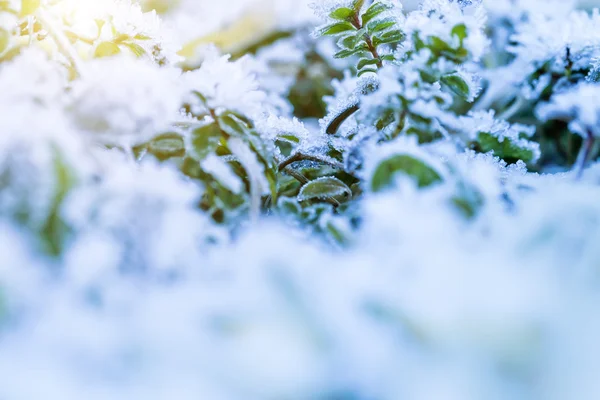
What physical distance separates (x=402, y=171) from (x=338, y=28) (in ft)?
0.87

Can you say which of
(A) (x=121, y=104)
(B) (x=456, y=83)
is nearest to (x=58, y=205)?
(A) (x=121, y=104)

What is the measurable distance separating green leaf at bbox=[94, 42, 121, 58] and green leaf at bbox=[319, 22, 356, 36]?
0.20m

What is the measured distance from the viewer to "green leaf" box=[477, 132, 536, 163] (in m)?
0.50

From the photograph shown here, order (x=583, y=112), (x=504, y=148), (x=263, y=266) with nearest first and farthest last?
(x=263, y=266) < (x=583, y=112) < (x=504, y=148)

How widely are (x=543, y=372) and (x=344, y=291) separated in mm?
91

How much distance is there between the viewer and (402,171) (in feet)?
1.17

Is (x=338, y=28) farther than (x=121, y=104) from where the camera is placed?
Yes

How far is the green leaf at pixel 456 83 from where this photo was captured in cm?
46

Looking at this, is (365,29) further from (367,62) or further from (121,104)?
(121,104)

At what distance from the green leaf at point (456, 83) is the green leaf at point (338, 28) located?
0.15 m

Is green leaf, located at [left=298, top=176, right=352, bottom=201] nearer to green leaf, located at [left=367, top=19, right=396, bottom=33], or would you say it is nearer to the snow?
the snow

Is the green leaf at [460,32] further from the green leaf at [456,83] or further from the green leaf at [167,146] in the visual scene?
the green leaf at [167,146]

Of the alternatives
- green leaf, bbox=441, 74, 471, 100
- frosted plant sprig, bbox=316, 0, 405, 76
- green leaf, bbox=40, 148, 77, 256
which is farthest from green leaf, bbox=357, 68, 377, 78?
green leaf, bbox=40, 148, 77, 256

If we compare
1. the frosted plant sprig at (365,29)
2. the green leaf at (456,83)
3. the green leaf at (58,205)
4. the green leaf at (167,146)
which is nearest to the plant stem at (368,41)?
the frosted plant sprig at (365,29)
